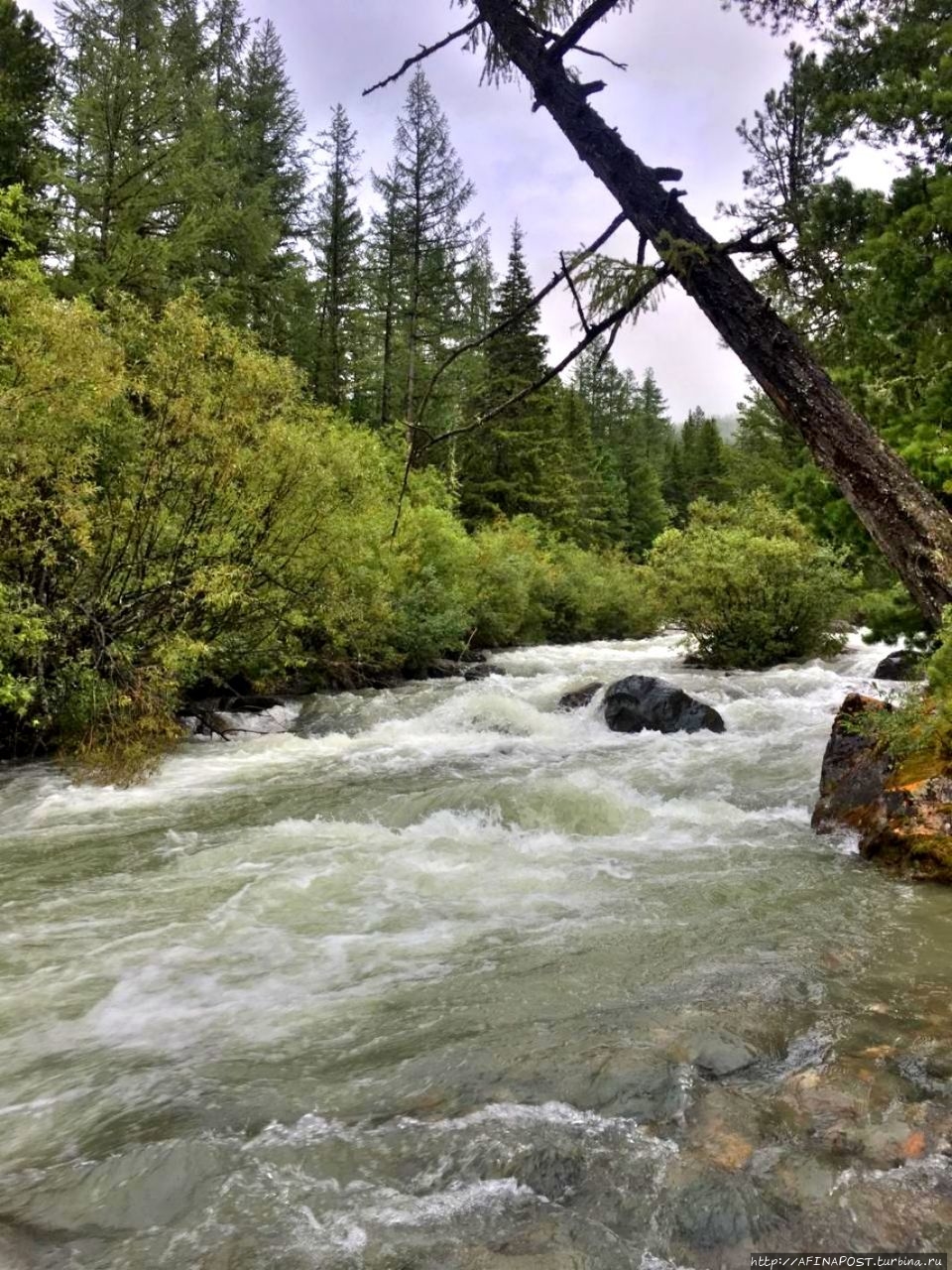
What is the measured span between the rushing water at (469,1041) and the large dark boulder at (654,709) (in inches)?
167

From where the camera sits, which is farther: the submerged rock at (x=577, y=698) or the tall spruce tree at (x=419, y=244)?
the tall spruce tree at (x=419, y=244)

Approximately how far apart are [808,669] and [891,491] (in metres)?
14.6

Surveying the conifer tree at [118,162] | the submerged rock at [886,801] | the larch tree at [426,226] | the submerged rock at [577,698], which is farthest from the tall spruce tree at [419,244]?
the submerged rock at [886,801]

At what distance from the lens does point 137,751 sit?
9.93 m

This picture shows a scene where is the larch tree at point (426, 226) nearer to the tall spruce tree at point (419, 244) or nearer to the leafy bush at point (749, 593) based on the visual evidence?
the tall spruce tree at point (419, 244)

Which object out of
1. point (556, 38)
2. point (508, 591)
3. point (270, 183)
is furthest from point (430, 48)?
point (270, 183)

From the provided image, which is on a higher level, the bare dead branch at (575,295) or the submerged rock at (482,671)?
the bare dead branch at (575,295)

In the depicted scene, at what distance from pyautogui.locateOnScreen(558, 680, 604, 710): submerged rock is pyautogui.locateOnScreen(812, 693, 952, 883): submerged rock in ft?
23.3

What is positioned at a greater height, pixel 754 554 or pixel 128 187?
pixel 128 187

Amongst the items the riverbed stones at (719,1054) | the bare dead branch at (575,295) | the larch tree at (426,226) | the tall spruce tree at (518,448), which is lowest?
the riverbed stones at (719,1054)

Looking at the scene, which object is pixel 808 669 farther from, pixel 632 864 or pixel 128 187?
pixel 128 187

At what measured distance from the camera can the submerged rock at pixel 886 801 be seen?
5.80m

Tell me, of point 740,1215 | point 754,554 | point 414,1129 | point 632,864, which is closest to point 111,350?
point 632,864

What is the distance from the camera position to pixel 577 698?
15102 mm
